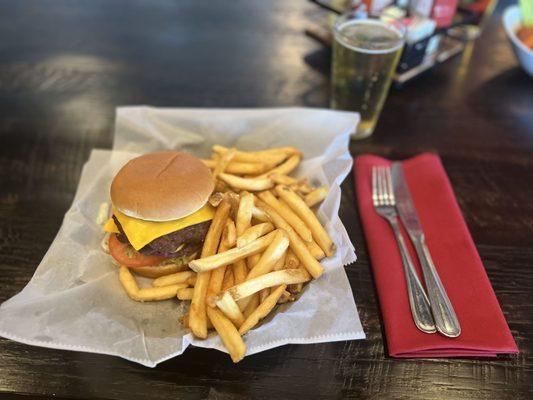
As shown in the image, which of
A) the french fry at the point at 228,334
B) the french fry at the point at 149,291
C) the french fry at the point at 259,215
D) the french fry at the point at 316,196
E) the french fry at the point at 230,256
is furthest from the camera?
the french fry at the point at 316,196

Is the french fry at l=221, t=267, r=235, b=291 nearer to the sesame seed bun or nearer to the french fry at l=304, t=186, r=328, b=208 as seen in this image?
the sesame seed bun

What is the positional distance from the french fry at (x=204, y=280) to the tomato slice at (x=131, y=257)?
20 centimetres

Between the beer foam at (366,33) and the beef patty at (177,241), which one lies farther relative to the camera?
the beer foam at (366,33)

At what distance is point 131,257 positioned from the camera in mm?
1604

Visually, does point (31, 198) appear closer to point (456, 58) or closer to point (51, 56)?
point (51, 56)

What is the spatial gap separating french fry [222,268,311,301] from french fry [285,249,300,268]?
0.23 feet

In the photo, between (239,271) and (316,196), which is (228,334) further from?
(316,196)

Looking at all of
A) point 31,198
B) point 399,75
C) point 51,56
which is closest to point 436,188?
point 399,75

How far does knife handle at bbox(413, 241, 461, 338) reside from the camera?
4.64 feet

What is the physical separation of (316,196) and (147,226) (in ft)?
2.08

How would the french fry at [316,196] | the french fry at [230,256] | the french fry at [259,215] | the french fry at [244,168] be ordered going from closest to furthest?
the french fry at [230,256] < the french fry at [259,215] < the french fry at [316,196] < the french fry at [244,168]

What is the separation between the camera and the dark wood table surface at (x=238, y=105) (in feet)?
4.47

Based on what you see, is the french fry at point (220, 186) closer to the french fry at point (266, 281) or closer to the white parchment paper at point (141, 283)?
the white parchment paper at point (141, 283)

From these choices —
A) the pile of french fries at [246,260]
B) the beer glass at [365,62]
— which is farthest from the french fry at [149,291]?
the beer glass at [365,62]
